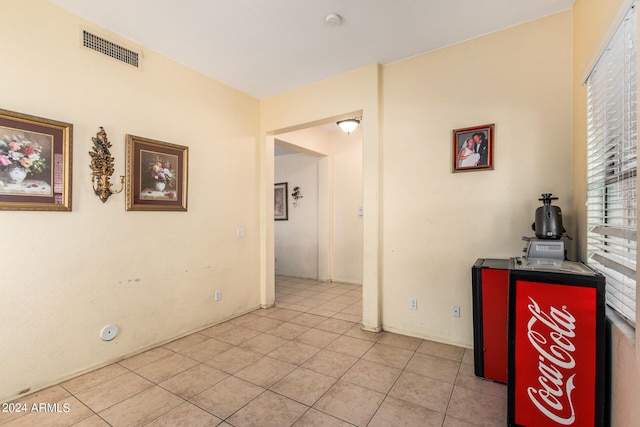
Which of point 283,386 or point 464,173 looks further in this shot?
point 464,173

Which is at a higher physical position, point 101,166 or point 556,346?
point 101,166

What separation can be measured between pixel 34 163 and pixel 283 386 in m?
2.50

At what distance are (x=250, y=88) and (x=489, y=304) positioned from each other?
357 centimetres

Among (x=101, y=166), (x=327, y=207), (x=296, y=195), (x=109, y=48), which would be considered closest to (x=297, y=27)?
(x=109, y=48)

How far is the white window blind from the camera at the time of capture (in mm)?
1385

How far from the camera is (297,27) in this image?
2570mm

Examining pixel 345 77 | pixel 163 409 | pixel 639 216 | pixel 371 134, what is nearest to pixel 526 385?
pixel 639 216

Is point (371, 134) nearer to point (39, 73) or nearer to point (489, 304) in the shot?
point (489, 304)

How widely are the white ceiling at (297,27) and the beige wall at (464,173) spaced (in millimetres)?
227

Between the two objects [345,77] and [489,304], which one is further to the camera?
[345,77]

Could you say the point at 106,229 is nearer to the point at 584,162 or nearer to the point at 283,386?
the point at 283,386

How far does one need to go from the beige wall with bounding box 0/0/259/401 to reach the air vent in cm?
6

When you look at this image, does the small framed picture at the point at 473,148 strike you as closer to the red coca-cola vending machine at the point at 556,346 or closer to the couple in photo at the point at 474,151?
the couple in photo at the point at 474,151

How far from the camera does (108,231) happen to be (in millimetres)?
2564
